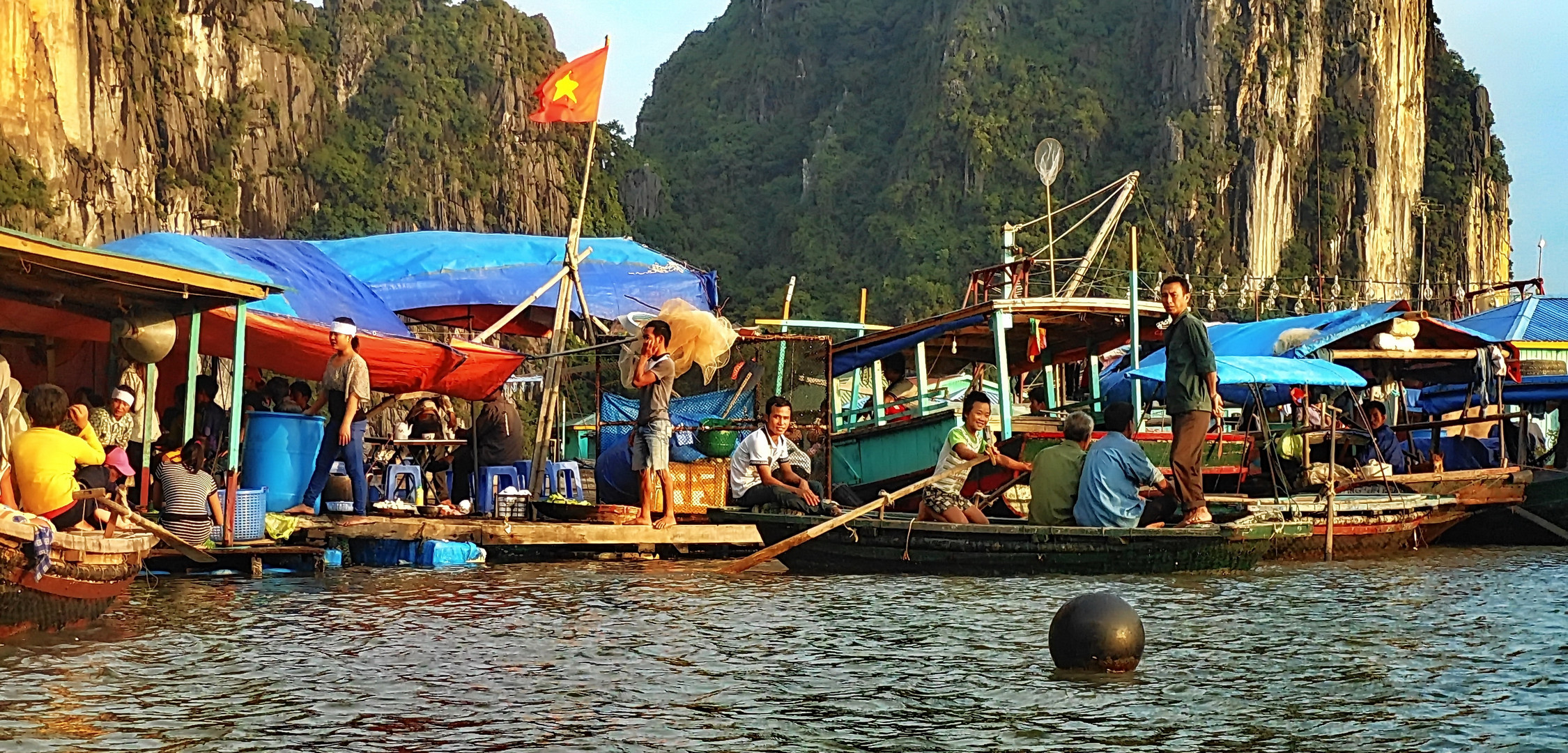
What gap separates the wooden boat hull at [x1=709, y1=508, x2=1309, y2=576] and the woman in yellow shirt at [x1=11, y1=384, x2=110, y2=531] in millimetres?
5550

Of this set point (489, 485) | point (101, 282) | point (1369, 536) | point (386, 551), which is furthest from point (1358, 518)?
point (101, 282)

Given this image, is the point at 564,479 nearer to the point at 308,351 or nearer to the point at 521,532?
the point at 308,351

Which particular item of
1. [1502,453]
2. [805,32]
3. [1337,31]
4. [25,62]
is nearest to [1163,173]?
[1337,31]

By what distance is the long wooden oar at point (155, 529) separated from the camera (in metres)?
9.11

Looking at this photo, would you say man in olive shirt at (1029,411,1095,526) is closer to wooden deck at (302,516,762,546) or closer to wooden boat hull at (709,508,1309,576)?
wooden boat hull at (709,508,1309,576)

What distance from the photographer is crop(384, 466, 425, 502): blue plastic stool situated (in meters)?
16.0

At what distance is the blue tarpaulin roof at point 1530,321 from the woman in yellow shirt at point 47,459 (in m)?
23.1

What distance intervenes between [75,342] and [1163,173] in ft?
261

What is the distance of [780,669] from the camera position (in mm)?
7969

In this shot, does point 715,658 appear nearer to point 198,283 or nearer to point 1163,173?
point 198,283

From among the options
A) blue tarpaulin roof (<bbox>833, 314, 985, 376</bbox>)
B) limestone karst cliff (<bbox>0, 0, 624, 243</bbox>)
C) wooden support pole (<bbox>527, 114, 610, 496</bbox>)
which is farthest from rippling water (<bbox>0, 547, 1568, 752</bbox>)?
limestone karst cliff (<bbox>0, 0, 624, 243</bbox>)

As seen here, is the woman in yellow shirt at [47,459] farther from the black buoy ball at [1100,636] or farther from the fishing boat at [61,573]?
the black buoy ball at [1100,636]

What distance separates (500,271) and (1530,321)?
57.6ft

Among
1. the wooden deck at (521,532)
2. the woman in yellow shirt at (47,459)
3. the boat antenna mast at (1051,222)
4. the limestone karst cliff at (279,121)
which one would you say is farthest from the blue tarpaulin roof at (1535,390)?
the limestone karst cliff at (279,121)
